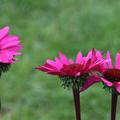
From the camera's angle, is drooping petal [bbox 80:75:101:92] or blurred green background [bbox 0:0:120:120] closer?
drooping petal [bbox 80:75:101:92]

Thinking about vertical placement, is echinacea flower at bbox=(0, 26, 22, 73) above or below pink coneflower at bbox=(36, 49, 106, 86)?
above

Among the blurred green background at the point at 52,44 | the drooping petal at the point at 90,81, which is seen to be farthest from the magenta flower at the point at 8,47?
the blurred green background at the point at 52,44

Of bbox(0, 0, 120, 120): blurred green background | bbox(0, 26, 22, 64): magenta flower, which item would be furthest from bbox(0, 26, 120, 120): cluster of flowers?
bbox(0, 0, 120, 120): blurred green background

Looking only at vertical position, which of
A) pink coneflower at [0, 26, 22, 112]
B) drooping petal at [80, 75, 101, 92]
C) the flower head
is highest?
pink coneflower at [0, 26, 22, 112]

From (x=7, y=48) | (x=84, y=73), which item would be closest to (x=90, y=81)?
(x=84, y=73)

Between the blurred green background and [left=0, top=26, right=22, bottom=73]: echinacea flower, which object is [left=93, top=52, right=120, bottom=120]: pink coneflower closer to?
[left=0, top=26, right=22, bottom=73]: echinacea flower

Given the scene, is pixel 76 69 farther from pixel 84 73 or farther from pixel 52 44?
pixel 52 44

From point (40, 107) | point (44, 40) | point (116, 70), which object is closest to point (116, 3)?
point (44, 40)

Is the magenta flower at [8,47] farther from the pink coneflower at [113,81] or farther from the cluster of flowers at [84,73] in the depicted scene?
the pink coneflower at [113,81]

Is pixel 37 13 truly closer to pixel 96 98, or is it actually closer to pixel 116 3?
pixel 116 3
